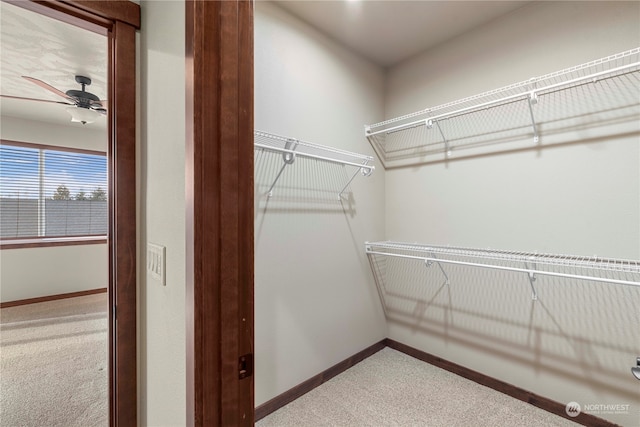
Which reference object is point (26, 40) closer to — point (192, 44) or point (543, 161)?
point (192, 44)

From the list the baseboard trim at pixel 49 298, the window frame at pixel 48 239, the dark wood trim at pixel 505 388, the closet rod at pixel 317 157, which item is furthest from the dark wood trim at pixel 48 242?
the dark wood trim at pixel 505 388

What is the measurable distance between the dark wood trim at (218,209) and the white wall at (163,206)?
10 cm

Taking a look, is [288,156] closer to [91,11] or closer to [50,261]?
[91,11]

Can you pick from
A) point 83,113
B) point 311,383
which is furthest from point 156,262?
point 83,113

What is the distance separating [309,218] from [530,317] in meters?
1.57

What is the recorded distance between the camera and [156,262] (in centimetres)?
87

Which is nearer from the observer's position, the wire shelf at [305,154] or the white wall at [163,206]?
the white wall at [163,206]

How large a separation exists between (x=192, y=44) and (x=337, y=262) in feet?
6.01

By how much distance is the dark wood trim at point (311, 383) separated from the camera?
1.77m

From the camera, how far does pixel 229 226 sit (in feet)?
2.10

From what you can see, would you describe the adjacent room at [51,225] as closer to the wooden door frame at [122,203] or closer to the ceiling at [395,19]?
the wooden door frame at [122,203]

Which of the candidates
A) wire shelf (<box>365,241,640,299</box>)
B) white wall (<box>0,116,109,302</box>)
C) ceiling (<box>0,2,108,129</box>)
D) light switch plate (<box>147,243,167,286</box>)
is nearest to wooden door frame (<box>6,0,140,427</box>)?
light switch plate (<box>147,243,167,286</box>)


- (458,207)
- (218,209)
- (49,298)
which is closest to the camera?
(218,209)

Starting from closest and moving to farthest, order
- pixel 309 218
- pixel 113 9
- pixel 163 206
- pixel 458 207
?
pixel 163 206 < pixel 113 9 < pixel 309 218 < pixel 458 207
